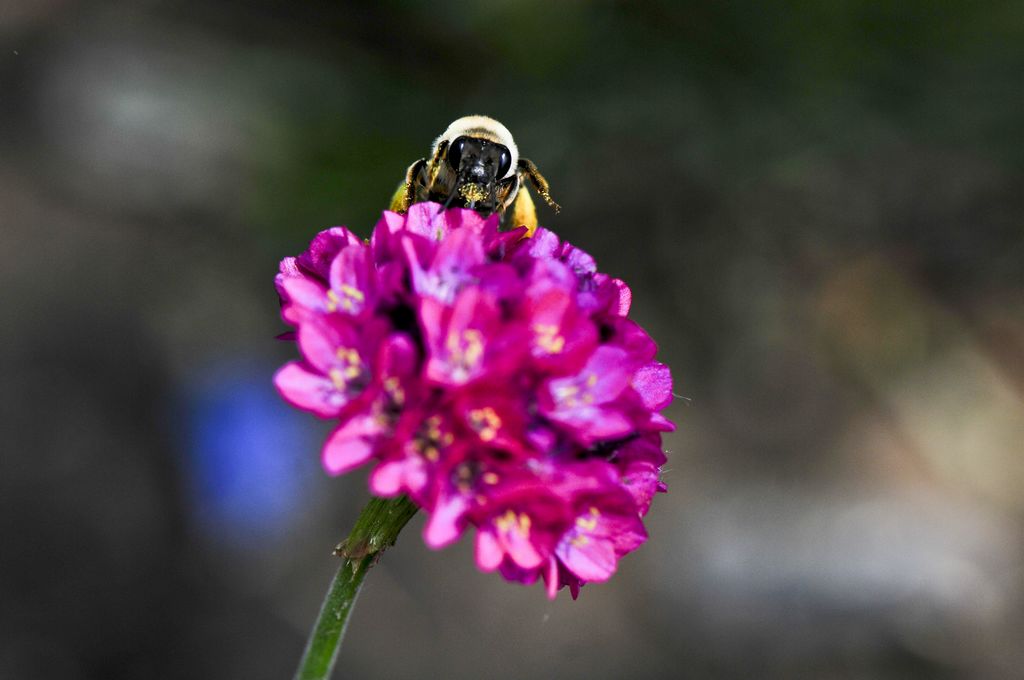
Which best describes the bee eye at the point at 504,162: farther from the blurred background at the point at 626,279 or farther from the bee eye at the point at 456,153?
the blurred background at the point at 626,279

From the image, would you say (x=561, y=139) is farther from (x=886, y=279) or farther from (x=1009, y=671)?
(x=1009, y=671)

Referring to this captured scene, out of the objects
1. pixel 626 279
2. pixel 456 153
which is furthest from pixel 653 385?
pixel 626 279

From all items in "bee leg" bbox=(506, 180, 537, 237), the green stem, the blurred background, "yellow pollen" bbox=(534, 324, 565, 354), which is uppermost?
the blurred background

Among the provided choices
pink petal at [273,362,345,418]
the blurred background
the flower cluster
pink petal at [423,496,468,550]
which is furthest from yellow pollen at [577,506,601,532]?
the blurred background

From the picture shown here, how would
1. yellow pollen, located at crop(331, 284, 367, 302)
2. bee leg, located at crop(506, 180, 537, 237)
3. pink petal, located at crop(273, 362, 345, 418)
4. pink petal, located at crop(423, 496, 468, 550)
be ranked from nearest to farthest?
pink petal, located at crop(423, 496, 468, 550) → pink petal, located at crop(273, 362, 345, 418) → yellow pollen, located at crop(331, 284, 367, 302) → bee leg, located at crop(506, 180, 537, 237)

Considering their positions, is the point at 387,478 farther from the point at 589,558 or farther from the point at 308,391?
the point at 589,558

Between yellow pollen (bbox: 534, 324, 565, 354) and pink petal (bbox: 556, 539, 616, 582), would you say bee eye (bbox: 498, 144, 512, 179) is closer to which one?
yellow pollen (bbox: 534, 324, 565, 354)

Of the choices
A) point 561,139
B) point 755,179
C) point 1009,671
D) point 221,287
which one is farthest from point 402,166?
point 1009,671

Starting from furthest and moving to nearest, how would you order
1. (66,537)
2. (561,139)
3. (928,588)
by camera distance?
(561,139) < (928,588) < (66,537)

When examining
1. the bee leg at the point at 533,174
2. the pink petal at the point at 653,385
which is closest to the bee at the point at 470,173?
the bee leg at the point at 533,174
